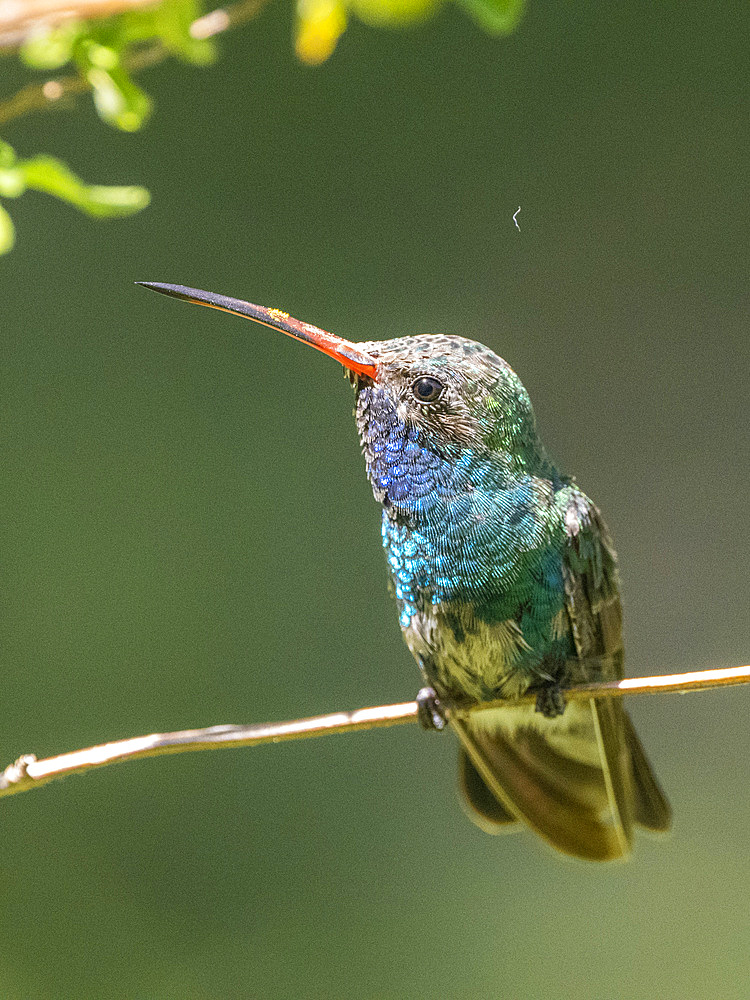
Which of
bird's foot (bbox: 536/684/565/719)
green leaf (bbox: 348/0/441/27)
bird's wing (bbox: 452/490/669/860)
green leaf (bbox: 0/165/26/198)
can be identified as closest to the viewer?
green leaf (bbox: 348/0/441/27)

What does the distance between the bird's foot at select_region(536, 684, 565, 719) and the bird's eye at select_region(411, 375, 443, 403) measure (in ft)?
1.39

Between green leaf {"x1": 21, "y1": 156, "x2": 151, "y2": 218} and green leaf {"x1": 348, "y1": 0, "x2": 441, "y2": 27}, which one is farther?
green leaf {"x1": 21, "y1": 156, "x2": 151, "y2": 218}

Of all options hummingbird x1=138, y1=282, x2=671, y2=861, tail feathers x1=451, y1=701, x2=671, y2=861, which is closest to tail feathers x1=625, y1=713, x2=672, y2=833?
tail feathers x1=451, y1=701, x2=671, y2=861

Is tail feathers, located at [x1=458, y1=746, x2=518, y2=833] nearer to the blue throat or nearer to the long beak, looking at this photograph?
the blue throat

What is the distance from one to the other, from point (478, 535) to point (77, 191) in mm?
606

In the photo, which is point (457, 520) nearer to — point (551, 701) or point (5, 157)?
point (551, 701)

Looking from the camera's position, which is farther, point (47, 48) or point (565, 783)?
point (565, 783)

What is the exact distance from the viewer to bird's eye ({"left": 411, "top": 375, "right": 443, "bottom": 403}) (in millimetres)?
1182

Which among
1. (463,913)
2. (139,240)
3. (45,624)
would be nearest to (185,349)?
(139,240)

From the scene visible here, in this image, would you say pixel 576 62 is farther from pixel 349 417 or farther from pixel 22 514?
pixel 22 514

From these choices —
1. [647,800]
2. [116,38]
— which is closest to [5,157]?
[116,38]

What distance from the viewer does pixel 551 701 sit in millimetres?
1300

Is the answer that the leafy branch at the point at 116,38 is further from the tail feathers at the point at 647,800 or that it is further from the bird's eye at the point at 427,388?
the tail feathers at the point at 647,800

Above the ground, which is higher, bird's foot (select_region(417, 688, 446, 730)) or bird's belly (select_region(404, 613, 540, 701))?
bird's belly (select_region(404, 613, 540, 701))
